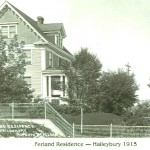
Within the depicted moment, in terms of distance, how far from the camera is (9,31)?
97.1 ft

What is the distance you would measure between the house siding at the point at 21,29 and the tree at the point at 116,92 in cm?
648

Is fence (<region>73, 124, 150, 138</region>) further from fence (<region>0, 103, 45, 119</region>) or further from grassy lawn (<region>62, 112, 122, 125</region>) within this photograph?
grassy lawn (<region>62, 112, 122, 125</region>)

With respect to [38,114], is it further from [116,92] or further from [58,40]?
[58,40]

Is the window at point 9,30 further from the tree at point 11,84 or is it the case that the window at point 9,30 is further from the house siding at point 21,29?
the tree at point 11,84

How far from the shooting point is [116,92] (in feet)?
90.1

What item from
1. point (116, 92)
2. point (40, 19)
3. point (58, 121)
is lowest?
point (58, 121)

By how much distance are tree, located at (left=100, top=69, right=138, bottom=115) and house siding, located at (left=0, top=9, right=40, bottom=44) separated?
6.48 meters

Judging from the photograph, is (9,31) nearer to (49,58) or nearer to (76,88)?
(49,58)

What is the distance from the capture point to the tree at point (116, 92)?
27391 mm

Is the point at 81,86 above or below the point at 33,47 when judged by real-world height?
below

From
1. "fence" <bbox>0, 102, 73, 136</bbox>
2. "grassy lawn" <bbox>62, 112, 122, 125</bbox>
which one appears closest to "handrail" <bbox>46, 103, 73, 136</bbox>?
"fence" <bbox>0, 102, 73, 136</bbox>

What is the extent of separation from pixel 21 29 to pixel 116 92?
9.12 metres

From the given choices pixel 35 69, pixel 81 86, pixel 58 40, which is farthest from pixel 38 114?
pixel 58 40
